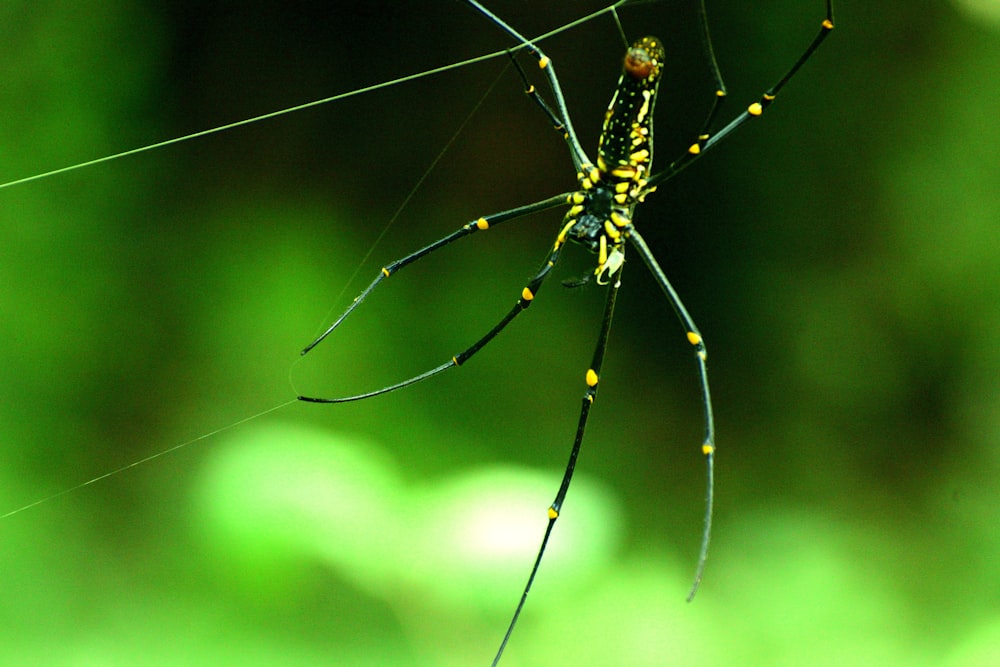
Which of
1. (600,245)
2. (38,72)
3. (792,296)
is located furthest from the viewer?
(792,296)

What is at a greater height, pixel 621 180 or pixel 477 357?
pixel 621 180

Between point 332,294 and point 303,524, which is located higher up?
Result: point 332,294

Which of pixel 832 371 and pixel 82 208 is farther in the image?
pixel 832 371

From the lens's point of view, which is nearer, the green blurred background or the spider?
the spider

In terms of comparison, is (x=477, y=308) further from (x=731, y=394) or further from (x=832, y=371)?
(x=832, y=371)

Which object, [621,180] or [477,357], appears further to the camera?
[477,357]

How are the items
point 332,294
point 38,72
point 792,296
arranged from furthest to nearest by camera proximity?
point 792,296 → point 332,294 → point 38,72

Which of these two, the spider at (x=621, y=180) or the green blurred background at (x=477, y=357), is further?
the green blurred background at (x=477, y=357)

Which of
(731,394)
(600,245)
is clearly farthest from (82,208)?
(731,394)
